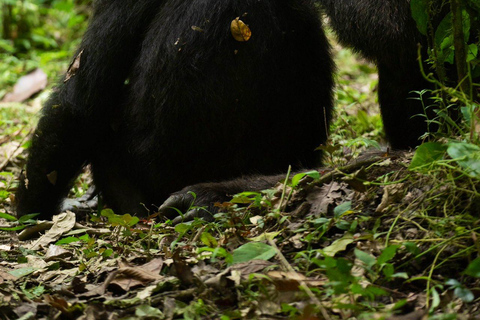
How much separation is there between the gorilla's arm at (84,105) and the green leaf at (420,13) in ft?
4.11

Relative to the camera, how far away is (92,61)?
9.81 ft

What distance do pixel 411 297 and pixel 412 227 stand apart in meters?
0.34

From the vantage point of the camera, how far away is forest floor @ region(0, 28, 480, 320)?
5.57 feet

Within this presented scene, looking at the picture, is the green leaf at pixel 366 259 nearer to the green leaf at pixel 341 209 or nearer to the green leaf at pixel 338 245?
the green leaf at pixel 338 245

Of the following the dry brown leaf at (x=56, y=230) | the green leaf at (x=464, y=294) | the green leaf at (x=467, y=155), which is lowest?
the green leaf at (x=464, y=294)

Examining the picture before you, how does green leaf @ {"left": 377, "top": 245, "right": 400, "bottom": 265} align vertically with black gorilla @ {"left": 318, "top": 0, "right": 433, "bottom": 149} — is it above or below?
below

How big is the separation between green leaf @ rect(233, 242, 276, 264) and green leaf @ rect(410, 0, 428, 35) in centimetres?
100

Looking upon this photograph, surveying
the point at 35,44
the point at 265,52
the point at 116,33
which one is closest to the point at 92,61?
the point at 116,33

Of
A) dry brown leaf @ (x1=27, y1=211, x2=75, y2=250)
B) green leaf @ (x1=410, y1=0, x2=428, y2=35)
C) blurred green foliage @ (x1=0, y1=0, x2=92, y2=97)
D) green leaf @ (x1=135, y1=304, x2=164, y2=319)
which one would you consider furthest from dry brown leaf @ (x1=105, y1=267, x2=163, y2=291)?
blurred green foliage @ (x1=0, y1=0, x2=92, y2=97)

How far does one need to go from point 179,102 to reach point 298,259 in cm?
113

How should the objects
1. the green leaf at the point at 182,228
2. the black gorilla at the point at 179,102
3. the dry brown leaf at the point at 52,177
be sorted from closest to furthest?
the green leaf at the point at 182,228
the black gorilla at the point at 179,102
the dry brown leaf at the point at 52,177

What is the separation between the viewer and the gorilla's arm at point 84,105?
9.75 feet

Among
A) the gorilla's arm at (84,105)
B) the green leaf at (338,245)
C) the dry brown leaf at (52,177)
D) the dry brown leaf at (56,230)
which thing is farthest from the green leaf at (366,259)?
the dry brown leaf at (52,177)

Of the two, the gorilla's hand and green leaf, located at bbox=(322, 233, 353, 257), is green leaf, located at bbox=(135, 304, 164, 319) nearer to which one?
green leaf, located at bbox=(322, 233, 353, 257)
